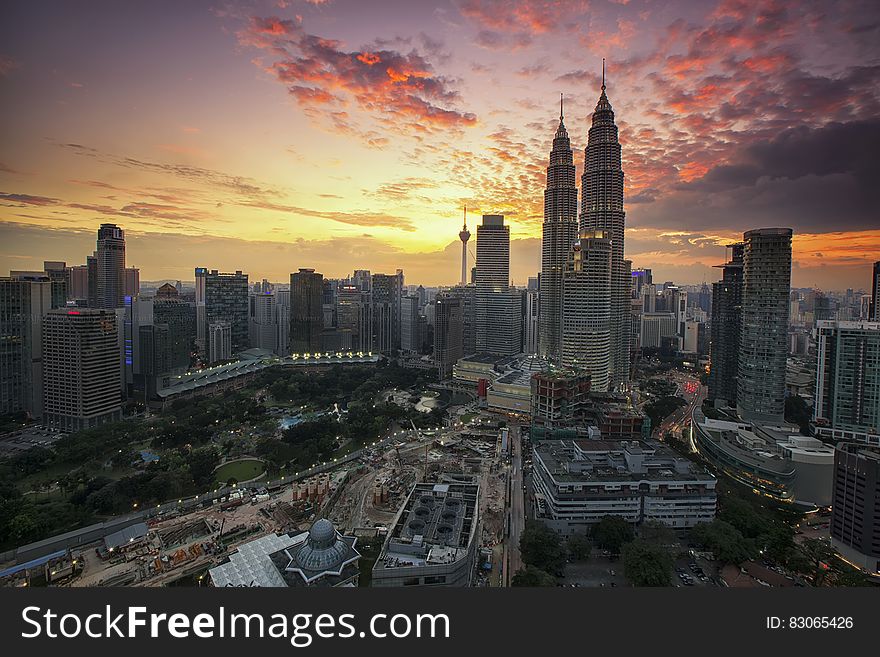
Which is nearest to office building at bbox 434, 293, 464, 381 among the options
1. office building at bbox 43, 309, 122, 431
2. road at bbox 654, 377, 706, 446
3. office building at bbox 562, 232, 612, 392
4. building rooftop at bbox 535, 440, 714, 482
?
office building at bbox 562, 232, 612, 392

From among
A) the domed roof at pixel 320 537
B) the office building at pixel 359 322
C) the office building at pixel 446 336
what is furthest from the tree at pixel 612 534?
the office building at pixel 359 322

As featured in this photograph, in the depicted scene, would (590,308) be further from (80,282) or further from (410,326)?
(80,282)

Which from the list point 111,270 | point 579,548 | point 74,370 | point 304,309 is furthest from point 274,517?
point 111,270

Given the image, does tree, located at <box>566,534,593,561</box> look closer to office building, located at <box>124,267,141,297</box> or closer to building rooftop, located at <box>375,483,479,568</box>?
building rooftop, located at <box>375,483,479,568</box>

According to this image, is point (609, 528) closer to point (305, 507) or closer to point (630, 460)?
point (630, 460)

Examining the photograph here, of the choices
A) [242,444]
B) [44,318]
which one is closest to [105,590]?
[242,444]

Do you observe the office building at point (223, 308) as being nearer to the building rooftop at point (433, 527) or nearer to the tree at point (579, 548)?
the building rooftop at point (433, 527)
